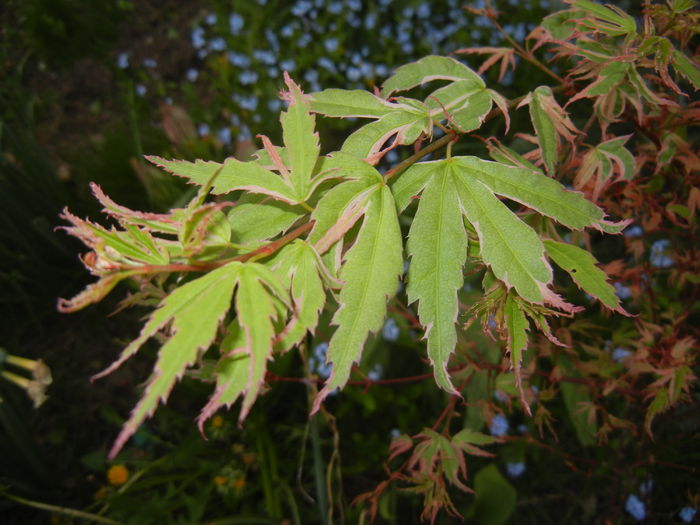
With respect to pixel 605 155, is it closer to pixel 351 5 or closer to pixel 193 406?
pixel 193 406

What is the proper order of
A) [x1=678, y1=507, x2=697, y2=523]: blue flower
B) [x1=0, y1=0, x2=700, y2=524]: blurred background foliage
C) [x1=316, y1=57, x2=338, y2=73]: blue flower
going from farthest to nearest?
[x1=316, y1=57, x2=338, y2=73]: blue flower, [x1=0, y1=0, x2=700, y2=524]: blurred background foliage, [x1=678, y1=507, x2=697, y2=523]: blue flower

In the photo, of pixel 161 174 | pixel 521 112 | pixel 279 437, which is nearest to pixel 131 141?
pixel 161 174

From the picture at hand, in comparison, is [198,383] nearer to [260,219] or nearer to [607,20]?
[260,219]

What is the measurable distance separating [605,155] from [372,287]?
1.52 feet

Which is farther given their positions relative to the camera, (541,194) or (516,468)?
(516,468)

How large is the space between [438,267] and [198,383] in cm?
100

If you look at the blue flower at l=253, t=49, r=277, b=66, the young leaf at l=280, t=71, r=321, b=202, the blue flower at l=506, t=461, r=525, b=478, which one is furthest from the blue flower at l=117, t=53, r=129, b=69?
the blue flower at l=506, t=461, r=525, b=478

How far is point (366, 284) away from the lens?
59cm

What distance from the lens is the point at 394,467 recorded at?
158 cm

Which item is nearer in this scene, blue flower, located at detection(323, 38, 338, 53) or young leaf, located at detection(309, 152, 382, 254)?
young leaf, located at detection(309, 152, 382, 254)

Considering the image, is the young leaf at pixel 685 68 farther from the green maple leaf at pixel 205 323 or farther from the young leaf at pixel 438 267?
the green maple leaf at pixel 205 323

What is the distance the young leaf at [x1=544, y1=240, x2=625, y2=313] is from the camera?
0.64 metres

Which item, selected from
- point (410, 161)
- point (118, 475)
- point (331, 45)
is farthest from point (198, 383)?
point (331, 45)

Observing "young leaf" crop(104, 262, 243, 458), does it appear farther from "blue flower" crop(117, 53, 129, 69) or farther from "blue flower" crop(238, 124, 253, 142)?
"blue flower" crop(117, 53, 129, 69)
